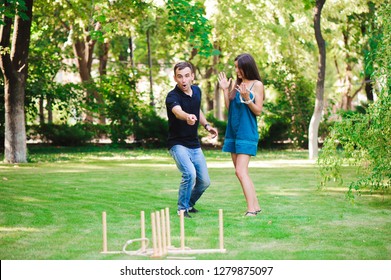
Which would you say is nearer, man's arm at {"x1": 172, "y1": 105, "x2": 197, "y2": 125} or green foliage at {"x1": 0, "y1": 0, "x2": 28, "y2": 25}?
man's arm at {"x1": 172, "y1": 105, "x2": 197, "y2": 125}

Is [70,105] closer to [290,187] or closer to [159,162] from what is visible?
[159,162]

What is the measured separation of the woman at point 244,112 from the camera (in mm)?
10203

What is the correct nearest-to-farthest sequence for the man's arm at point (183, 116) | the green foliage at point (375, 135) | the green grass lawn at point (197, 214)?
the green grass lawn at point (197, 214)
the man's arm at point (183, 116)
the green foliage at point (375, 135)

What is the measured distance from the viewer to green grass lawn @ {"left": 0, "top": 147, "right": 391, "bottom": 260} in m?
7.98

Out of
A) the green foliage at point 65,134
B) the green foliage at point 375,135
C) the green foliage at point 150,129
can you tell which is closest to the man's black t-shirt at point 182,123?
the green foliage at point 375,135

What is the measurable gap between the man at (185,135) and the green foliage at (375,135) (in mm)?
2141

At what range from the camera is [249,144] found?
1034 centimetres

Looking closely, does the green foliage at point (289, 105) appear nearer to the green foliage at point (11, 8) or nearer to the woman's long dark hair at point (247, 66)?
the green foliage at point (11, 8)

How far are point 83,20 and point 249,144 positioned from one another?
17.1 m

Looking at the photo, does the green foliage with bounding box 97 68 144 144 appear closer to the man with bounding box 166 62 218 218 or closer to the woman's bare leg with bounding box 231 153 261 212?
the man with bounding box 166 62 218 218

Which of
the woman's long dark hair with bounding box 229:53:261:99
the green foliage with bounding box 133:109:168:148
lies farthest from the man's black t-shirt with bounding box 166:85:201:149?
the green foliage with bounding box 133:109:168:148

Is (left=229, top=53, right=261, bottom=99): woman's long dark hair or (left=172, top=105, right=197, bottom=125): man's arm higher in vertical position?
(left=229, top=53, right=261, bottom=99): woman's long dark hair

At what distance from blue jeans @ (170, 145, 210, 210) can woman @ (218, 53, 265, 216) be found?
0.45 meters

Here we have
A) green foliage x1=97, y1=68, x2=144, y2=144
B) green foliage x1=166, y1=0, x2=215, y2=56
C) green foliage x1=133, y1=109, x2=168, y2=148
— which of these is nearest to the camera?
green foliage x1=166, y1=0, x2=215, y2=56
